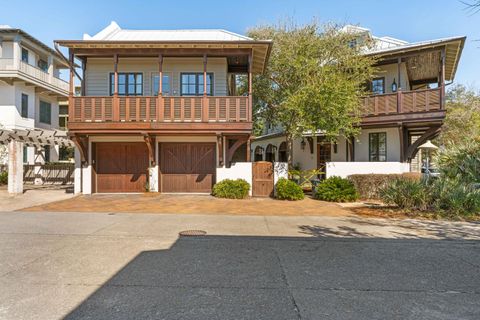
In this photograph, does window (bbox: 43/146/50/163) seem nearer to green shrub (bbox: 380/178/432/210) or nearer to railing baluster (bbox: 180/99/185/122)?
railing baluster (bbox: 180/99/185/122)

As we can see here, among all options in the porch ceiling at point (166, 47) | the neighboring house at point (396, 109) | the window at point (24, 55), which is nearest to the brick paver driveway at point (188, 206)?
the neighboring house at point (396, 109)

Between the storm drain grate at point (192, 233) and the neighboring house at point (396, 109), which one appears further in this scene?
the neighboring house at point (396, 109)

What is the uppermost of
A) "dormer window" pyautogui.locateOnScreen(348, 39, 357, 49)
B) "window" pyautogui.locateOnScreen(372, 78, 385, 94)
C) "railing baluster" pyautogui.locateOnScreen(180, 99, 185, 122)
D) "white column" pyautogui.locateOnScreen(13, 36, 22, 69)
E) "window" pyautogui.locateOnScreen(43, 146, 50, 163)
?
"white column" pyautogui.locateOnScreen(13, 36, 22, 69)

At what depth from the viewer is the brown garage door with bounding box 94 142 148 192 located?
14969 mm

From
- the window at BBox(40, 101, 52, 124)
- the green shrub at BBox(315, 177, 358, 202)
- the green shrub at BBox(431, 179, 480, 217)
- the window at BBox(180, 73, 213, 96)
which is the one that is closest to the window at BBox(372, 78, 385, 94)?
the green shrub at BBox(315, 177, 358, 202)

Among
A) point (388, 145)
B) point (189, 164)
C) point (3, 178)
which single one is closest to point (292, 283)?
point (189, 164)

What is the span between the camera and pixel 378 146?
58.5 feet

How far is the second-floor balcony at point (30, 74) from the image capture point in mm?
20016

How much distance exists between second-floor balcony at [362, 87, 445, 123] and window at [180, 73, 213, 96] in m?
8.26

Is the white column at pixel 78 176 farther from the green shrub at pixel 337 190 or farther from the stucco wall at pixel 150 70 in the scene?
the green shrub at pixel 337 190

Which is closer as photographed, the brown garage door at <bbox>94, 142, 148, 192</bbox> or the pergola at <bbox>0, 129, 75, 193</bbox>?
the pergola at <bbox>0, 129, 75, 193</bbox>

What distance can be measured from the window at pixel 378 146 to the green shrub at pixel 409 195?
7.43 m

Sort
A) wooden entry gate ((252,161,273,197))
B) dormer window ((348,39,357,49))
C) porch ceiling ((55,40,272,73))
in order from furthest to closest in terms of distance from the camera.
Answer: dormer window ((348,39,357,49)) < wooden entry gate ((252,161,273,197)) < porch ceiling ((55,40,272,73))

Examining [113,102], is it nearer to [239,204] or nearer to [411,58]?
[239,204]
